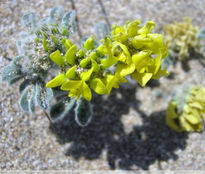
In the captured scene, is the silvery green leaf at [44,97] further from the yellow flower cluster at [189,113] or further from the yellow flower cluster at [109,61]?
the yellow flower cluster at [189,113]

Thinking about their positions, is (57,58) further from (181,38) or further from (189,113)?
(181,38)

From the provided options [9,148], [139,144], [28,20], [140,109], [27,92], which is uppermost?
[28,20]

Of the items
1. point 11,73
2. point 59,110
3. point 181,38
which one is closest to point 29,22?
point 11,73

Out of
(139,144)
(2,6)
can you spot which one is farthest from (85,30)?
(139,144)

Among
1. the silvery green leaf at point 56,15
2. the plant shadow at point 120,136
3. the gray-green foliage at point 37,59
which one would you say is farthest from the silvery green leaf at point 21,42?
the plant shadow at point 120,136

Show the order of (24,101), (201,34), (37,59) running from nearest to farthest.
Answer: (37,59) → (24,101) → (201,34)

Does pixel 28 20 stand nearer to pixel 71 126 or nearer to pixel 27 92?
pixel 27 92
